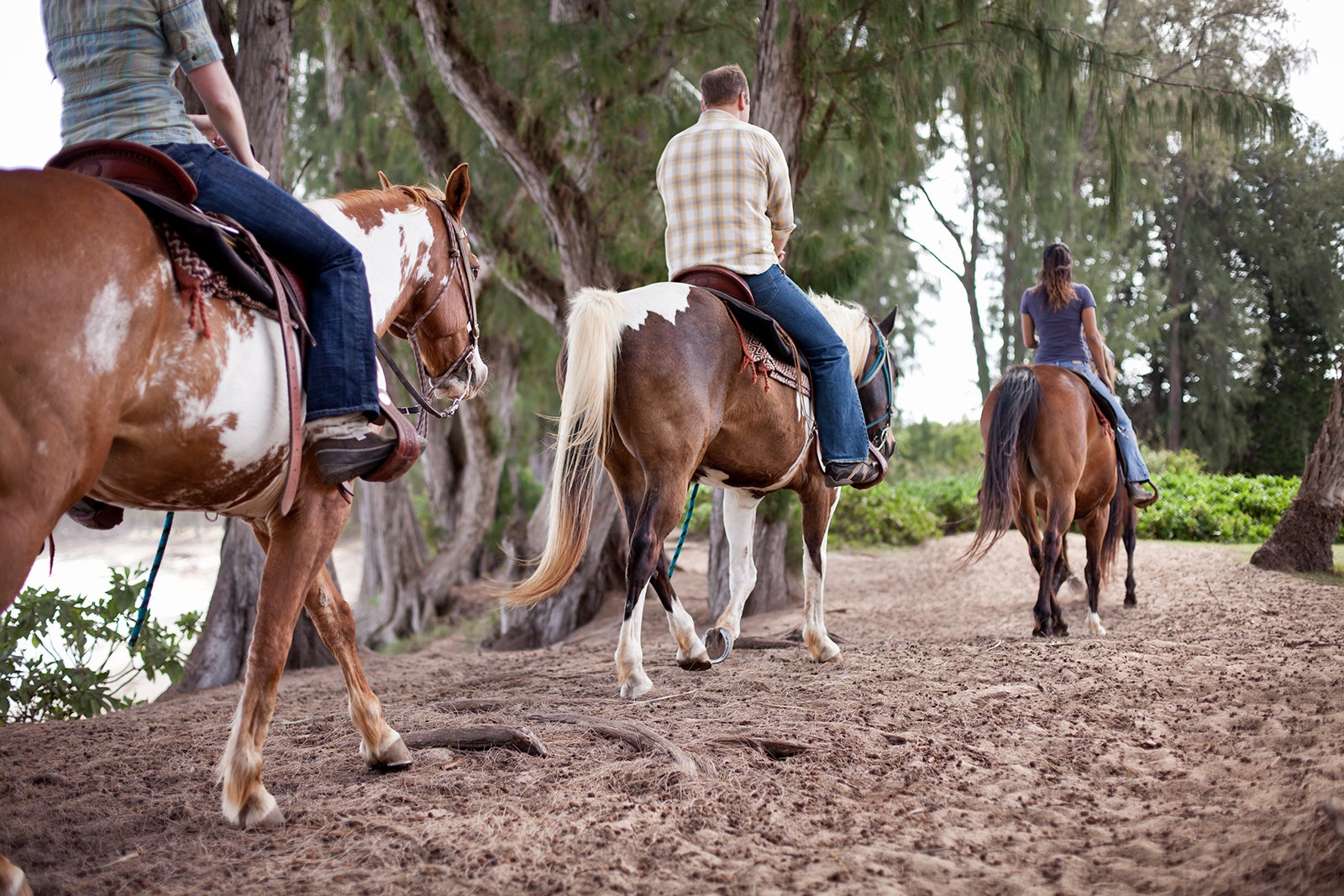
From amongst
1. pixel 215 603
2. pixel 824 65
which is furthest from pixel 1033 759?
pixel 824 65

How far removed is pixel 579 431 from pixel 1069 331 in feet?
13.9

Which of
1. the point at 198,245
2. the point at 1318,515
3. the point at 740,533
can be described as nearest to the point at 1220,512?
the point at 1318,515

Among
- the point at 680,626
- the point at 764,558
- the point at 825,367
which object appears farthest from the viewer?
the point at 764,558

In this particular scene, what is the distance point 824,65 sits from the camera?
25.6ft

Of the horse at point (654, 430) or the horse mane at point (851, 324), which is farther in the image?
the horse mane at point (851, 324)

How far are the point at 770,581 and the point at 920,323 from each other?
2465 cm

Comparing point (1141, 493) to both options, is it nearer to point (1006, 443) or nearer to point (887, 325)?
point (1006, 443)

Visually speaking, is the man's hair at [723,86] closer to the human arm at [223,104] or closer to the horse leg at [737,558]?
the horse leg at [737,558]

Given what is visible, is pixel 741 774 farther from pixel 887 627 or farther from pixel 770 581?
pixel 770 581

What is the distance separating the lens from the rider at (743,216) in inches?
189

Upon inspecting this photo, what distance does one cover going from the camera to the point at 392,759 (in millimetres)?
3395

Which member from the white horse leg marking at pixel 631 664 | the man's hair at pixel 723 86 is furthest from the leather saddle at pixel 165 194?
the man's hair at pixel 723 86

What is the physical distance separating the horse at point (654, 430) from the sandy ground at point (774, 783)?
0.58 metres

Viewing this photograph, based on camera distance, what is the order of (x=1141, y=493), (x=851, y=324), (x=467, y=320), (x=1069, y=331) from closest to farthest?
(x=467, y=320), (x=851, y=324), (x=1069, y=331), (x=1141, y=493)
